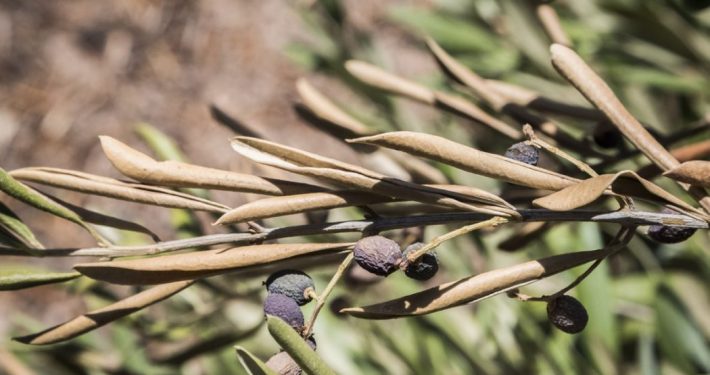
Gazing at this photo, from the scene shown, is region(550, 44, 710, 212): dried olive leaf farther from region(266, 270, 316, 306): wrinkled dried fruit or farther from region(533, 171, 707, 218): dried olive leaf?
region(266, 270, 316, 306): wrinkled dried fruit

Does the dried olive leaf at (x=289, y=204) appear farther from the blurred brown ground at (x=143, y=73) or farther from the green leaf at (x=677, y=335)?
the blurred brown ground at (x=143, y=73)

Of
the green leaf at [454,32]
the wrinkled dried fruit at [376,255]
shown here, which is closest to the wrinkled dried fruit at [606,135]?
the wrinkled dried fruit at [376,255]

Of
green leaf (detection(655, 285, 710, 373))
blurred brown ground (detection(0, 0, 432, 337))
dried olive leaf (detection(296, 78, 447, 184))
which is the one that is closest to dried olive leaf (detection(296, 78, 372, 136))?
dried olive leaf (detection(296, 78, 447, 184))

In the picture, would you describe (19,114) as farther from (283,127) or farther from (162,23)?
(283,127)

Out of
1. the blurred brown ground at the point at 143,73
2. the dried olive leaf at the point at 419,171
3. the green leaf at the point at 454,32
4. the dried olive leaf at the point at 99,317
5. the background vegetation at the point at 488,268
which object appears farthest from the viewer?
the blurred brown ground at the point at 143,73

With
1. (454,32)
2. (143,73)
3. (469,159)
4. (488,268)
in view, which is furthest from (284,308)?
(143,73)

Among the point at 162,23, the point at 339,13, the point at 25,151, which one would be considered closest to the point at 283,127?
the point at 162,23

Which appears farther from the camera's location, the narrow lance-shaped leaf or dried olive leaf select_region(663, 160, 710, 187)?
the narrow lance-shaped leaf

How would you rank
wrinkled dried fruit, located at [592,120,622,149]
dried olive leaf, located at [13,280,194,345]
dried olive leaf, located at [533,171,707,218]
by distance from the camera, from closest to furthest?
dried olive leaf, located at [533,171,707,218] < dried olive leaf, located at [13,280,194,345] < wrinkled dried fruit, located at [592,120,622,149]
